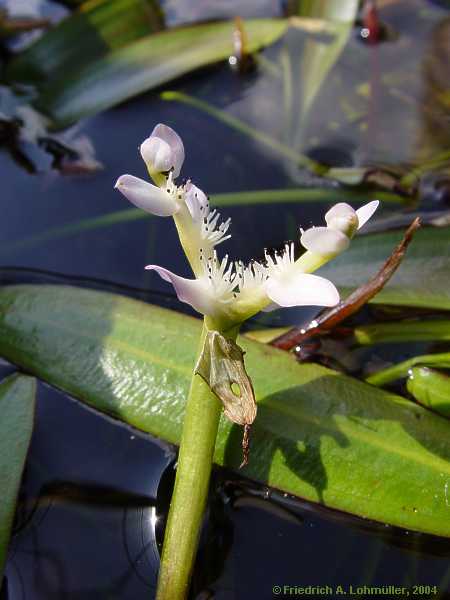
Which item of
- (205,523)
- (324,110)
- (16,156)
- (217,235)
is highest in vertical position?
(324,110)

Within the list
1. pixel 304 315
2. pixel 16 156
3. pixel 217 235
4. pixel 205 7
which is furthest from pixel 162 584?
pixel 205 7

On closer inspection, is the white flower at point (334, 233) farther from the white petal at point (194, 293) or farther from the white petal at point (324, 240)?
the white petal at point (194, 293)

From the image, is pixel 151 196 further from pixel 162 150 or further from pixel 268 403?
pixel 268 403

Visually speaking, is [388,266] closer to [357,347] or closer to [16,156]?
[357,347]

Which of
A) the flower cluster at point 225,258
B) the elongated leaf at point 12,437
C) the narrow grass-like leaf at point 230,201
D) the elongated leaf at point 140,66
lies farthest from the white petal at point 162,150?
the elongated leaf at point 140,66

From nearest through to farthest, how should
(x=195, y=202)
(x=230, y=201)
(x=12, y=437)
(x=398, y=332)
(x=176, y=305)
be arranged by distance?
(x=195, y=202), (x=12, y=437), (x=398, y=332), (x=176, y=305), (x=230, y=201)

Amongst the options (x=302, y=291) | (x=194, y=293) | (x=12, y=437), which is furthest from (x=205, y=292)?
(x=12, y=437)
